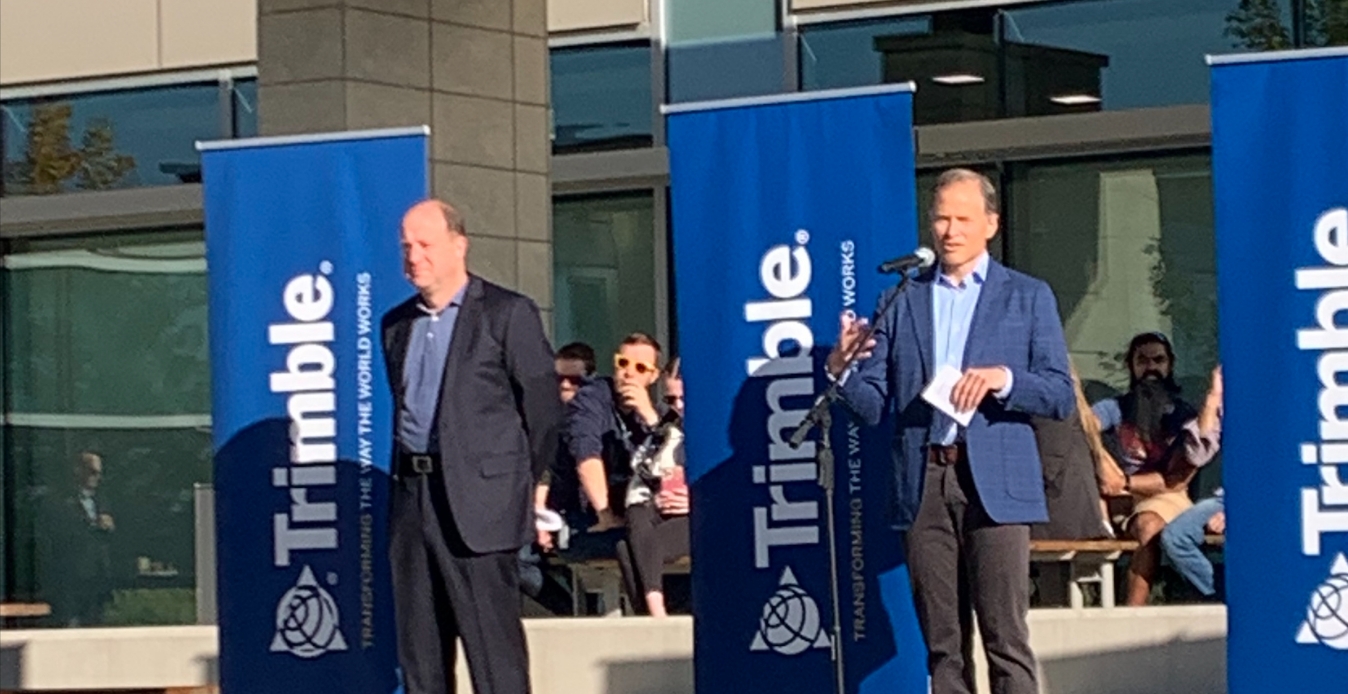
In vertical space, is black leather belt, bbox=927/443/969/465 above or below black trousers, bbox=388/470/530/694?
above

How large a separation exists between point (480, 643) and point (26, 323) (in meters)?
9.80

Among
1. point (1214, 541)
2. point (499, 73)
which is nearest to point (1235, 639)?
point (1214, 541)

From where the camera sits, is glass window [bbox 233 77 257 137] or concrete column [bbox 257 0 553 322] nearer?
concrete column [bbox 257 0 553 322]

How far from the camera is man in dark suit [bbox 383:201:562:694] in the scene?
29.1 feet

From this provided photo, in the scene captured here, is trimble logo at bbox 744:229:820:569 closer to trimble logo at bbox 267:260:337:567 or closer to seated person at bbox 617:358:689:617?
trimble logo at bbox 267:260:337:567

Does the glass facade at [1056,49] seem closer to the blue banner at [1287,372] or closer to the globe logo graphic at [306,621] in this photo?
the blue banner at [1287,372]

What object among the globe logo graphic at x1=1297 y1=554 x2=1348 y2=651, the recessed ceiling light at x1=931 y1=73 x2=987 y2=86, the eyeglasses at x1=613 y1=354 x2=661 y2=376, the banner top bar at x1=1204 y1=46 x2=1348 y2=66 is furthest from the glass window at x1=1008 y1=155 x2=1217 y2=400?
the globe logo graphic at x1=1297 y1=554 x2=1348 y2=651

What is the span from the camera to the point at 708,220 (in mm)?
9852

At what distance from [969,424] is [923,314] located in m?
0.42

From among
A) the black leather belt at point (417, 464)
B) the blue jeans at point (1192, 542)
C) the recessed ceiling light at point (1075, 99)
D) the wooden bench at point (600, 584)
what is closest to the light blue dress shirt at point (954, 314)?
the black leather belt at point (417, 464)

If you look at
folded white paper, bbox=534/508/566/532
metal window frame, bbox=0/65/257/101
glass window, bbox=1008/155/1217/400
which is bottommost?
folded white paper, bbox=534/508/566/532

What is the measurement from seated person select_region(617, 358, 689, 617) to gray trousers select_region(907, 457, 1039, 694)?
3.37 m

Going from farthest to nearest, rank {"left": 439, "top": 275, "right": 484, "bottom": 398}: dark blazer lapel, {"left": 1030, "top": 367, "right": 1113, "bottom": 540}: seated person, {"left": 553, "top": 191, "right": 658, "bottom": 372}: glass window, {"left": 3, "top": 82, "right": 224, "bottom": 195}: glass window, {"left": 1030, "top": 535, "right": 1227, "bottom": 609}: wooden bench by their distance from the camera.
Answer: {"left": 3, "top": 82, "right": 224, "bottom": 195}: glass window < {"left": 553, "top": 191, "right": 658, "bottom": 372}: glass window < {"left": 1030, "top": 535, "right": 1227, "bottom": 609}: wooden bench < {"left": 439, "top": 275, "right": 484, "bottom": 398}: dark blazer lapel < {"left": 1030, "top": 367, "right": 1113, "bottom": 540}: seated person

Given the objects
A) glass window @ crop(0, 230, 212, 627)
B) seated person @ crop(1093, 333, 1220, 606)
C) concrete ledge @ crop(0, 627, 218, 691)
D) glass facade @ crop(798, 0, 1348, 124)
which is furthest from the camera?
glass window @ crop(0, 230, 212, 627)
